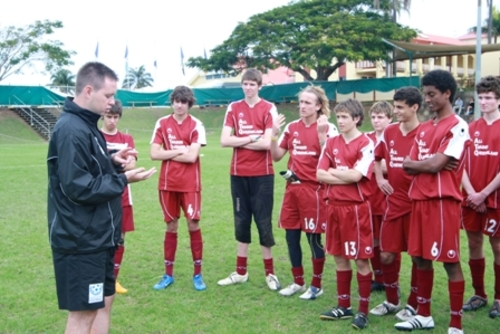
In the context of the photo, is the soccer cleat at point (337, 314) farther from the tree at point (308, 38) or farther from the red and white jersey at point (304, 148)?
the tree at point (308, 38)

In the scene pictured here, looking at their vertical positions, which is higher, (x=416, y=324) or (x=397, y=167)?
(x=397, y=167)

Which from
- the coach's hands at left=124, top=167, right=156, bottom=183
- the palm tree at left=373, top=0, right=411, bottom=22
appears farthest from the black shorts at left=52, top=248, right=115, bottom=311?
the palm tree at left=373, top=0, right=411, bottom=22

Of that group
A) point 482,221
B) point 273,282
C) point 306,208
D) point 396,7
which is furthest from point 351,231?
point 396,7

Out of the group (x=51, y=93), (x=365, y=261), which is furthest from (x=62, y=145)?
(x=51, y=93)

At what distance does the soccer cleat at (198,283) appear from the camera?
643cm

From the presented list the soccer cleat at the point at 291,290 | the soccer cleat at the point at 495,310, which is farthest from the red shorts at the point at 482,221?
the soccer cleat at the point at 291,290

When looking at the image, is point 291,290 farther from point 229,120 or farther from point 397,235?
point 229,120

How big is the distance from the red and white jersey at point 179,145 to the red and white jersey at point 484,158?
9.82 feet

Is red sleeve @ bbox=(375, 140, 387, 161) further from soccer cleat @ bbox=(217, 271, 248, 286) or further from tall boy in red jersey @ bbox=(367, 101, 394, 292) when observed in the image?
soccer cleat @ bbox=(217, 271, 248, 286)

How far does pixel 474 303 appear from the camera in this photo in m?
5.69

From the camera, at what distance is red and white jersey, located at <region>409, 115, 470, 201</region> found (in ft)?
15.7

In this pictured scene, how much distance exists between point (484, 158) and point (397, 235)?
1206 millimetres

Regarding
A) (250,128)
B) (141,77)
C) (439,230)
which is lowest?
(439,230)

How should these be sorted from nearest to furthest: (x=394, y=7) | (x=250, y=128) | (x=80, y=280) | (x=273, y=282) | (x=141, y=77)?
(x=80, y=280) → (x=273, y=282) → (x=250, y=128) → (x=394, y=7) → (x=141, y=77)
